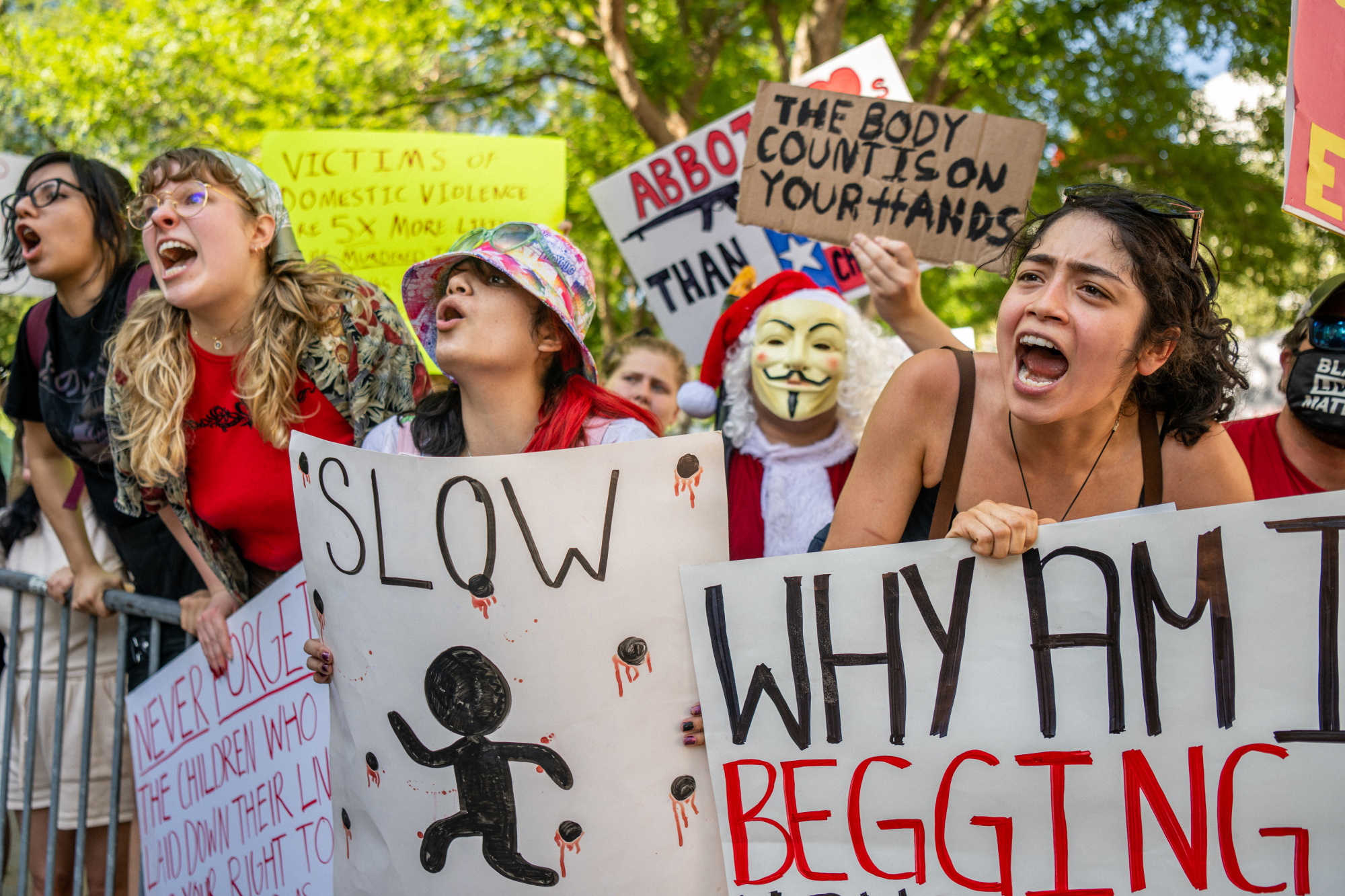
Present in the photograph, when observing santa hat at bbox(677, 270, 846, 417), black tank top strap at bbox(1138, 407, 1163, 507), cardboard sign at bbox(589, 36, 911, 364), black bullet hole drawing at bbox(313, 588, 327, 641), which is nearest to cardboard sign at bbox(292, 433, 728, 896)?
black bullet hole drawing at bbox(313, 588, 327, 641)

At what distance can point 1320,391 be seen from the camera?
270 cm

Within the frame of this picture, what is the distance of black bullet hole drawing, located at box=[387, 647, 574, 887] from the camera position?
71.1 inches

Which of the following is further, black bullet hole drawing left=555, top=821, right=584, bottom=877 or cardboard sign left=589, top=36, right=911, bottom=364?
cardboard sign left=589, top=36, right=911, bottom=364

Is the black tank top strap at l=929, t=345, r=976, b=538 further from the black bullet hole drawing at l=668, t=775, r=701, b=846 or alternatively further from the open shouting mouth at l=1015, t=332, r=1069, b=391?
the black bullet hole drawing at l=668, t=775, r=701, b=846

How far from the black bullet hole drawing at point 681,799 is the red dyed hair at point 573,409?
71cm

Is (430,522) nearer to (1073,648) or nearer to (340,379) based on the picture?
(340,379)

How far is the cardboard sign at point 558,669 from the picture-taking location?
179 centimetres

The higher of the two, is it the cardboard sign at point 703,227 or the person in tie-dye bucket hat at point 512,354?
the cardboard sign at point 703,227

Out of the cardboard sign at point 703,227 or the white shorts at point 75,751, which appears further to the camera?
the cardboard sign at point 703,227

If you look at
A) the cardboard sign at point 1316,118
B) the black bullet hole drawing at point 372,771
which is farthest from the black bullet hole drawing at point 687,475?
the cardboard sign at point 1316,118

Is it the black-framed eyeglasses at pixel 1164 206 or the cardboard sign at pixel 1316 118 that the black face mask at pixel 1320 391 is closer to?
the cardboard sign at pixel 1316 118

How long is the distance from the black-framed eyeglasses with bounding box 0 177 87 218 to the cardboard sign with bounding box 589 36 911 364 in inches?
78.9

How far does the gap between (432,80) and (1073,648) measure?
9261 millimetres

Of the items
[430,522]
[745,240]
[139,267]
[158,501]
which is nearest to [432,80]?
[745,240]
